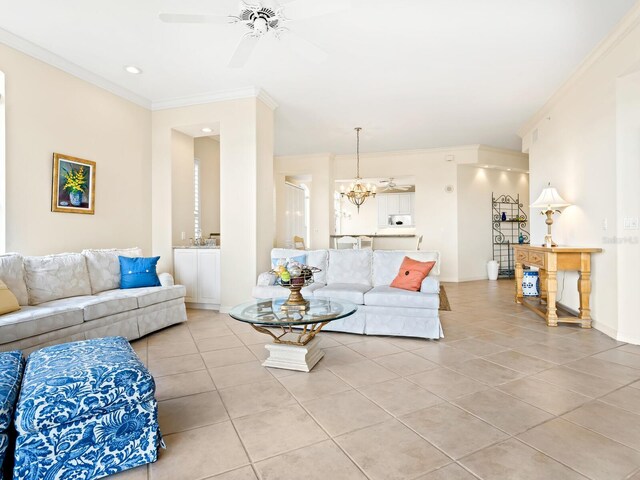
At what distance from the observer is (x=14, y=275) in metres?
3.08

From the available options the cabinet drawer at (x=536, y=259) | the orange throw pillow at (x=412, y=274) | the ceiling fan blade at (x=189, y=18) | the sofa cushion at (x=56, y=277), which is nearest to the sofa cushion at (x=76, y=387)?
the sofa cushion at (x=56, y=277)

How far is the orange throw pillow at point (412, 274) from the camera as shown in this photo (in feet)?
12.7

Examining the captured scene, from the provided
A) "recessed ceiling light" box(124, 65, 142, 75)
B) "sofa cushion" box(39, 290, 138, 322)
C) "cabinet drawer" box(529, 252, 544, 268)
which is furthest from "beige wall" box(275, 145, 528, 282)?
"sofa cushion" box(39, 290, 138, 322)

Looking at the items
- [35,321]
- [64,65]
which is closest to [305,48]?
[64,65]

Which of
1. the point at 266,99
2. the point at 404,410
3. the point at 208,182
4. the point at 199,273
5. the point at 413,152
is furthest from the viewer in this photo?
the point at 413,152

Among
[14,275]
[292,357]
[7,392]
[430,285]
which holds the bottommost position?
[292,357]

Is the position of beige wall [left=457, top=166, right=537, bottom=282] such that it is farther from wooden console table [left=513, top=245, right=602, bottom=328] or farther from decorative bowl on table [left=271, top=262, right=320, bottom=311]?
decorative bowl on table [left=271, top=262, right=320, bottom=311]

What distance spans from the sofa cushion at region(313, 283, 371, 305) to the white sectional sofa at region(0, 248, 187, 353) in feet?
5.66

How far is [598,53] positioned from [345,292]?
12.0 feet

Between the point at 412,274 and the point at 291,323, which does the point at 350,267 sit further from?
the point at 291,323

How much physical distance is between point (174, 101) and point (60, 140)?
1630mm

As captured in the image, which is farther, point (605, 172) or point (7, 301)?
point (605, 172)

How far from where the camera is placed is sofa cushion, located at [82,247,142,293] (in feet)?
12.4

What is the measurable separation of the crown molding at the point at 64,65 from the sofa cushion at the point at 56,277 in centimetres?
209
